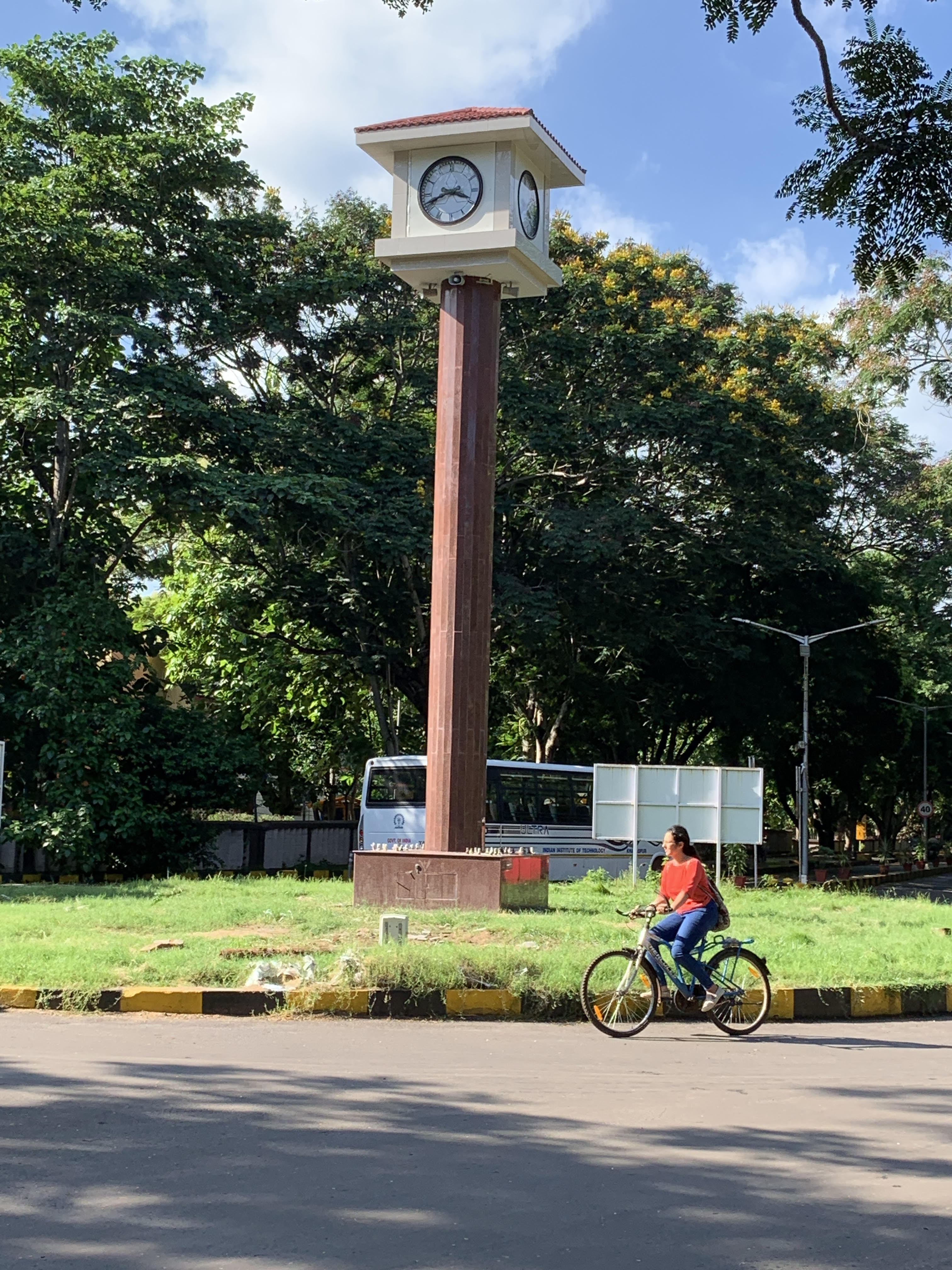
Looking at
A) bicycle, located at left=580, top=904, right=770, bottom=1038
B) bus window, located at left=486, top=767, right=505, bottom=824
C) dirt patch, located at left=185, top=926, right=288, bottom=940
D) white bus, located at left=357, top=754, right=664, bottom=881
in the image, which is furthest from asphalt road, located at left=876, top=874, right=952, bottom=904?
bicycle, located at left=580, top=904, right=770, bottom=1038

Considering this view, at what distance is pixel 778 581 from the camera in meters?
34.9

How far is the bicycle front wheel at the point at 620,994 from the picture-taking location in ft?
30.6

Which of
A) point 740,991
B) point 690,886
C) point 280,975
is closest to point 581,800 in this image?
point 280,975

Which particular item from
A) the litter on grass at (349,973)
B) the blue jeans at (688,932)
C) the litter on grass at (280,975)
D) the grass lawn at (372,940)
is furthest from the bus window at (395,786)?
the blue jeans at (688,932)

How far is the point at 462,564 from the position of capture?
16516mm

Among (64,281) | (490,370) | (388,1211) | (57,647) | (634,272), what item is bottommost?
(388,1211)

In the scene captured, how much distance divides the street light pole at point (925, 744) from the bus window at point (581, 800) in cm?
1607

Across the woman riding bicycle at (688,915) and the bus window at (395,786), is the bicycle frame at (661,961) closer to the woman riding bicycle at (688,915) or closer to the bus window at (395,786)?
the woman riding bicycle at (688,915)

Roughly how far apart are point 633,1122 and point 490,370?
11755mm

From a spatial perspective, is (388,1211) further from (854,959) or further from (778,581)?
(778,581)

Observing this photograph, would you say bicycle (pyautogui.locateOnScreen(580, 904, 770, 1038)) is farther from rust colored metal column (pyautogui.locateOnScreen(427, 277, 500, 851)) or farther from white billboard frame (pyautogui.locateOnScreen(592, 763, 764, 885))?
white billboard frame (pyautogui.locateOnScreen(592, 763, 764, 885))

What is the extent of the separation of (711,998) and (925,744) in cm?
4353

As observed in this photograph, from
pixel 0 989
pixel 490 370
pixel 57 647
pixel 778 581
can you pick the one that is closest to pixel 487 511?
pixel 490 370

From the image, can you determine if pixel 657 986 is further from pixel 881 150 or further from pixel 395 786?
pixel 395 786
